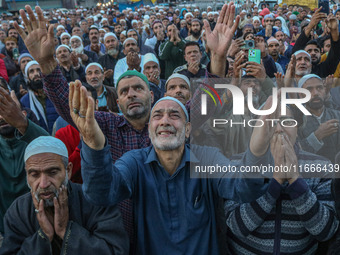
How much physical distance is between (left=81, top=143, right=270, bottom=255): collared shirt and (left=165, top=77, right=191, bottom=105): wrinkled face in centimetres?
136

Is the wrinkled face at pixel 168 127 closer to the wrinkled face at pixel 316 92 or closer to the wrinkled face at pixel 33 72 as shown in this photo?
the wrinkled face at pixel 316 92

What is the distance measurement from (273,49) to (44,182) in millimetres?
5042

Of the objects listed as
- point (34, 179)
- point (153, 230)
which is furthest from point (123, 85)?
point (153, 230)

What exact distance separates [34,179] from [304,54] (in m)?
3.55

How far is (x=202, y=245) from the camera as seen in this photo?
1.75m

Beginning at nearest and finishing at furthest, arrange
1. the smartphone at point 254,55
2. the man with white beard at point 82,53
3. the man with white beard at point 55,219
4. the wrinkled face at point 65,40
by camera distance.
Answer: the man with white beard at point 55,219 → the smartphone at point 254,55 → the man with white beard at point 82,53 → the wrinkled face at point 65,40

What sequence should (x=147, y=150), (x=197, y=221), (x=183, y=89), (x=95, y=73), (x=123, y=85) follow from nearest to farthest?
(x=197, y=221), (x=147, y=150), (x=123, y=85), (x=183, y=89), (x=95, y=73)

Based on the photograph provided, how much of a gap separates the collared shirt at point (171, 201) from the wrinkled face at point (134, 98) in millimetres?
535

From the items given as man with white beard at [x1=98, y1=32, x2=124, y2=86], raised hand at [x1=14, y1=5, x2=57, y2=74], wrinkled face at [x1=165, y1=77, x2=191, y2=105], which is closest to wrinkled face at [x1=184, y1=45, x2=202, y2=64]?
wrinkled face at [x1=165, y1=77, x2=191, y2=105]

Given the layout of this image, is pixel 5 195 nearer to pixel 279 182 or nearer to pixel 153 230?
pixel 153 230

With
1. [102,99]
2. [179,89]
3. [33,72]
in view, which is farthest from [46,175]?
[33,72]

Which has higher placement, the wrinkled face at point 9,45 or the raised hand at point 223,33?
the raised hand at point 223,33

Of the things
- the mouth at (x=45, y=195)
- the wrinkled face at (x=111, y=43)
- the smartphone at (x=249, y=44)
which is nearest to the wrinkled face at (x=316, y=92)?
the smartphone at (x=249, y=44)

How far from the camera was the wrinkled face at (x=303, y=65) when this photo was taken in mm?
3993
